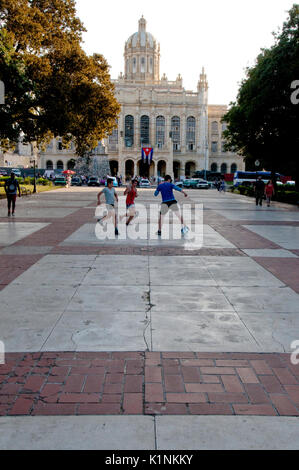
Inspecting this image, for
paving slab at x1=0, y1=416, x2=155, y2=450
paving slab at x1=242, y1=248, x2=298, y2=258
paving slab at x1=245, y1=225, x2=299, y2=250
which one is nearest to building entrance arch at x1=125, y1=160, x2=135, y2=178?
paving slab at x1=245, y1=225, x2=299, y2=250

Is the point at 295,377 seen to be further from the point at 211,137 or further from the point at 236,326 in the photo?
the point at 211,137

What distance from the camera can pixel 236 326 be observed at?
4992 millimetres

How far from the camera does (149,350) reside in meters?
4.29

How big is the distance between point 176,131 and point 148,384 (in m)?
107

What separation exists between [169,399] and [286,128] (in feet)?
82.1

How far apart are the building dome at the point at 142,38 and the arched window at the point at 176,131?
2344cm

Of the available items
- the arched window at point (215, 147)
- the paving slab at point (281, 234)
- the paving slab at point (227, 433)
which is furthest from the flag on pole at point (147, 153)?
the paving slab at point (227, 433)

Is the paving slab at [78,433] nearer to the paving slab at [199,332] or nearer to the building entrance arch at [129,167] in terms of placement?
the paving slab at [199,332]

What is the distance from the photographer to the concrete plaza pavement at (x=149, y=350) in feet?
9.93

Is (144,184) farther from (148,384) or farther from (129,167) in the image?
(148,384)

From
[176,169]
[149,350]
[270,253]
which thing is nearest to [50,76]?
[270,253]

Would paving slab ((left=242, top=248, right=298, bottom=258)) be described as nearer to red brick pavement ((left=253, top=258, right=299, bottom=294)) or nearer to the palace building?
red brick pavement ((left=253, top=258, right=299, bottom=294))

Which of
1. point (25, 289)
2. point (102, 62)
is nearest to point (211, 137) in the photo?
point (102, 62)

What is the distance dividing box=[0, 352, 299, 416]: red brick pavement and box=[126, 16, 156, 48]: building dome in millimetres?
121394
